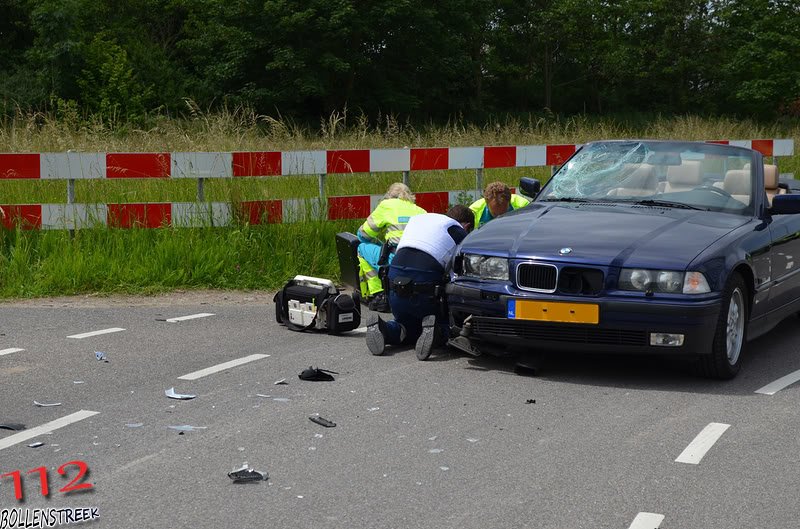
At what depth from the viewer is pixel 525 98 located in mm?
66562

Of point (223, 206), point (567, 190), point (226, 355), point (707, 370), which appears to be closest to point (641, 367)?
point (707, 370)

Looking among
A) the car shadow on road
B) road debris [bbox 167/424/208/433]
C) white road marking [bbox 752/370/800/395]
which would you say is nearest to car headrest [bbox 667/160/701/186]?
the car shadow on road

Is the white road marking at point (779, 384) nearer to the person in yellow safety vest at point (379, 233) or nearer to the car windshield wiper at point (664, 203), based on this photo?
the car windshield wiper at point (664, 203)

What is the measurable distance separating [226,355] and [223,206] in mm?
4347

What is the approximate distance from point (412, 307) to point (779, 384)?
2605mm

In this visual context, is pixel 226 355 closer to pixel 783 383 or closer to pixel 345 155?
pixel 783 383

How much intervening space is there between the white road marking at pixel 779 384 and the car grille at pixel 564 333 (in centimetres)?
83

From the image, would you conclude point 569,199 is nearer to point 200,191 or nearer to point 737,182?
point 737,182

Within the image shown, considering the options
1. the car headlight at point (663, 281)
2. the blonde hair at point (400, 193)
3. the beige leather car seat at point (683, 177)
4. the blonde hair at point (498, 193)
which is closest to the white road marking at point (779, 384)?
the car headlight at point (663, 281)

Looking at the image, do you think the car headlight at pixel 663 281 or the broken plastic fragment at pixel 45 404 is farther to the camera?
the car headlight at pixel 663 281

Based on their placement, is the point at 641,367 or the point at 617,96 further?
the point at 617,96

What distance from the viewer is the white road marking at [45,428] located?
614 centimetres

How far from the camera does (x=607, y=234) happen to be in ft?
25.8

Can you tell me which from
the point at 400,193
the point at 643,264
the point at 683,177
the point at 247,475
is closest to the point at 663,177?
the point at 683,177
